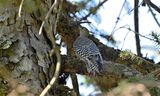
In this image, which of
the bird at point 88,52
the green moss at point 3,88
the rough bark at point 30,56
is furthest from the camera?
the bird at point 88,52

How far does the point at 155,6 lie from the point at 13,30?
0.96m

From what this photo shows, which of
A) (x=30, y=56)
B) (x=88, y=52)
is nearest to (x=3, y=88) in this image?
(x=30, y=56)

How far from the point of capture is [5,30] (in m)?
1.76

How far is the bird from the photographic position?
2.10m

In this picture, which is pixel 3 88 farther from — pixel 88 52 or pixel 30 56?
pixel 88 52

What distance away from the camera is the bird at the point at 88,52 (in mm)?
2102

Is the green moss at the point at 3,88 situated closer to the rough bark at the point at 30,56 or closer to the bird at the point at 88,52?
the rough bark at the point at 30,56

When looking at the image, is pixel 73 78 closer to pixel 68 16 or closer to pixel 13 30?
pixel 68 16

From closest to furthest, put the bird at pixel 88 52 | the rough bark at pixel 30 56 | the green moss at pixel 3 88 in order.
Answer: the green moss at pixel 3 88, the rough bark at pixel 30 56, the bird at pixel 88 52

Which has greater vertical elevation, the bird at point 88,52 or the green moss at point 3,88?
the bird at point 88,52

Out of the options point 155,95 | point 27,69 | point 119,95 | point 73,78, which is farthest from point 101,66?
point 119,95

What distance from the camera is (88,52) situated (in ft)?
8.64

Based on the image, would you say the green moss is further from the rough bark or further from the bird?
the bird

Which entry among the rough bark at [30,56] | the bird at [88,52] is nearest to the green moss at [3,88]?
the rough bark at [30,56]
